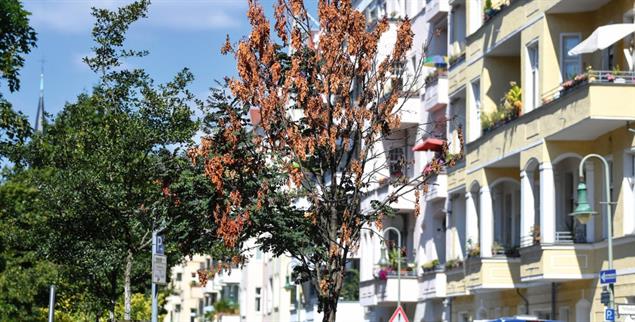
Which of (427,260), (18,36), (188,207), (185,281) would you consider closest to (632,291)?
(188,207)

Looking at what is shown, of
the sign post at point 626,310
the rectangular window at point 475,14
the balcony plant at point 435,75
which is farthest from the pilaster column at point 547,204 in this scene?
the balcony plant at point 435,75

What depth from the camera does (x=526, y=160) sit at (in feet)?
123

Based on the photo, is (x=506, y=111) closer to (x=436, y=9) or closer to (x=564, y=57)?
(x=564, y=57)

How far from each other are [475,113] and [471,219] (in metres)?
3.32

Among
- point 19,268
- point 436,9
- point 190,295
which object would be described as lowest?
point 19,268

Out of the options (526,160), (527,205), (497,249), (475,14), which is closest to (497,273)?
(497,249)

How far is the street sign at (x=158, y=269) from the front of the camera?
21703mm

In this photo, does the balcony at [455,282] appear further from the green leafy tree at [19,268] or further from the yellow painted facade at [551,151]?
the green leafy tree at [19,268]

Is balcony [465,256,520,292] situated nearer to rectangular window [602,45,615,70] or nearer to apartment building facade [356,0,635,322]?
apartment building facade [356,0,635,322]

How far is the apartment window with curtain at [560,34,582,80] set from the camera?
119 ft

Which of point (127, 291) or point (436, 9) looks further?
point (436, 9)

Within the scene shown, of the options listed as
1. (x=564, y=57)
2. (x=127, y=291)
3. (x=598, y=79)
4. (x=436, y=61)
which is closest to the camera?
(x=127, y=291)

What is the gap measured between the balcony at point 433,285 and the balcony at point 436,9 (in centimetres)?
925

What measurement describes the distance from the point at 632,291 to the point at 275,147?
42.7ft
